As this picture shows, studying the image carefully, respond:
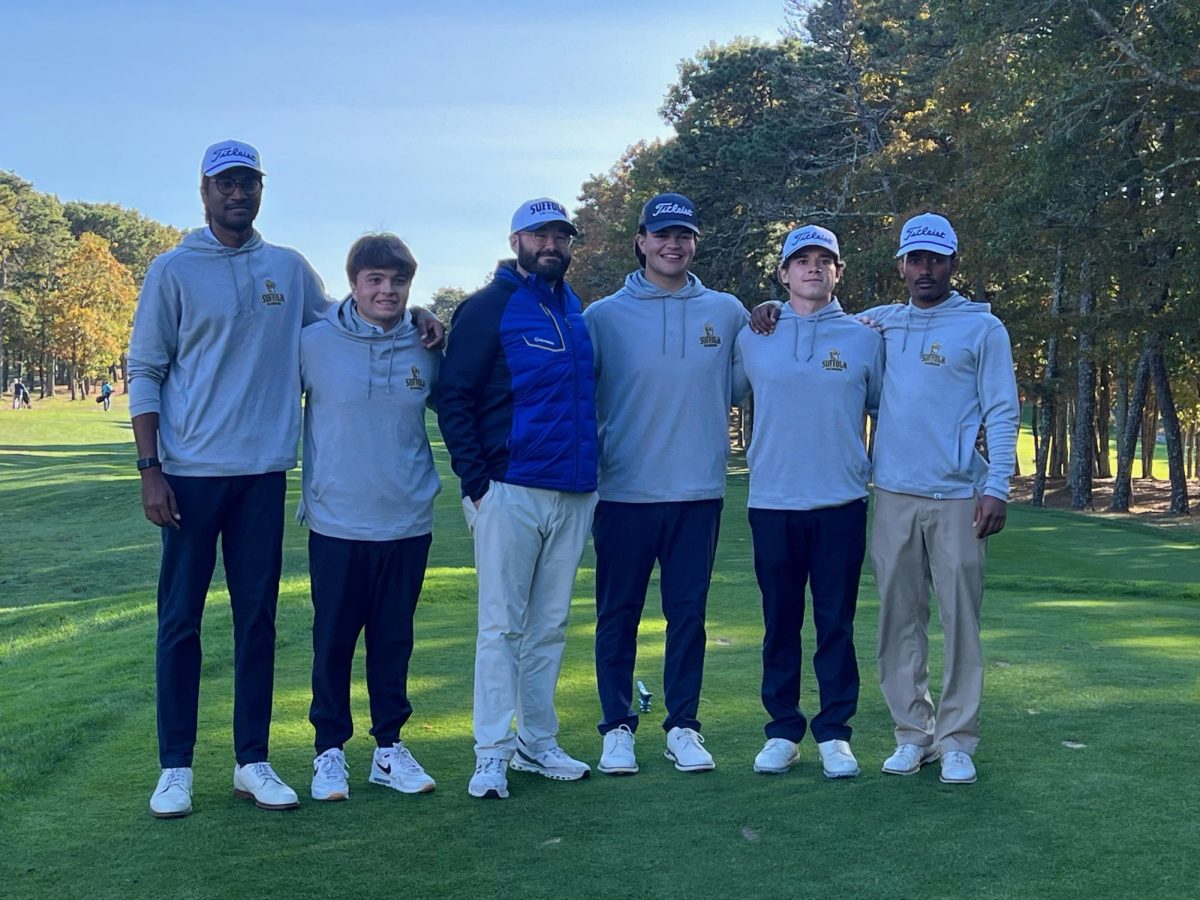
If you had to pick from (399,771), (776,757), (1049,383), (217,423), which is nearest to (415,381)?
(217,423)

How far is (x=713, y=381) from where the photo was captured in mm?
5219

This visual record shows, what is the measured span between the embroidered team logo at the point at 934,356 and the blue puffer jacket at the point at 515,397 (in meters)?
1.38

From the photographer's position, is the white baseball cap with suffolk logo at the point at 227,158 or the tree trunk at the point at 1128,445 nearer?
the white baseball cap with suffolk logo at the point at 227,158

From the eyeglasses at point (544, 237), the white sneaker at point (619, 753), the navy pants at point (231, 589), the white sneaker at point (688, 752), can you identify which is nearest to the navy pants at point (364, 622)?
the navy pants at point (231, 589)

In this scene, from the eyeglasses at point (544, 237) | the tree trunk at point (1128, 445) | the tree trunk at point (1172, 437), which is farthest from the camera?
the tree trunk at point (1128, 445)

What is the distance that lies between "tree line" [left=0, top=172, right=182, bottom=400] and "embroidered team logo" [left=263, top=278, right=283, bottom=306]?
61.5 m

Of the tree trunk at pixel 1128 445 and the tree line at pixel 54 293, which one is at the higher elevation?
the tree line at pixel 54 293

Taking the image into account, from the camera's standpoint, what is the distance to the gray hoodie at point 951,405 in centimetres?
490

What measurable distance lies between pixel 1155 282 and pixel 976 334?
66.5ft

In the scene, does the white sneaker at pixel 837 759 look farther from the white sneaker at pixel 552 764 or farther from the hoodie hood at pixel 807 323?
the hoodie hood at pixel 807 323

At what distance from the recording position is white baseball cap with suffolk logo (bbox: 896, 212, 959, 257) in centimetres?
500

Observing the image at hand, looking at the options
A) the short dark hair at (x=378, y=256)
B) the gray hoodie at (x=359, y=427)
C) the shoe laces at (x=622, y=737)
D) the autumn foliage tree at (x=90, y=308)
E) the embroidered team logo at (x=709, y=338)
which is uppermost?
the autumn foliage tree at (x=90, y=308)

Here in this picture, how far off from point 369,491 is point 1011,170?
65.2 feet

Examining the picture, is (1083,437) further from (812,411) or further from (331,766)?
(331,766)
